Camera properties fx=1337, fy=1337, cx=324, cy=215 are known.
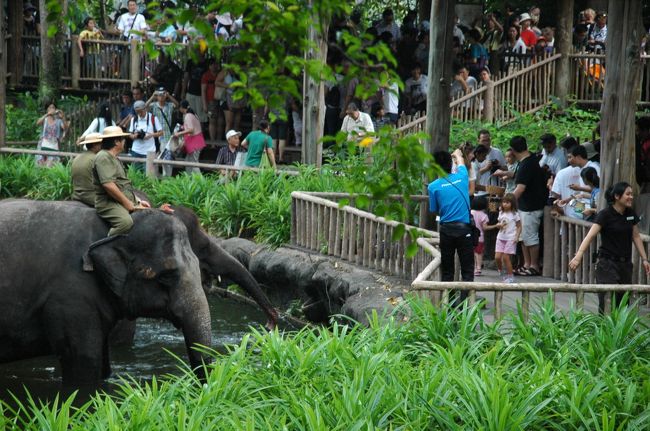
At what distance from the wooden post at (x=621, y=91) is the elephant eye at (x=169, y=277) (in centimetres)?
494

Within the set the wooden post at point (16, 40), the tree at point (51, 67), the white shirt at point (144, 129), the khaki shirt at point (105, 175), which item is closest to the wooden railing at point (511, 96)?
the white shirt at point (144, 129)

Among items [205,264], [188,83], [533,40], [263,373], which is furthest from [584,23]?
[263,373]

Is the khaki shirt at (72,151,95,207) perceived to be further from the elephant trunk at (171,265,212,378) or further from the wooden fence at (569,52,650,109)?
the wooden fence at (569,52,650,109)

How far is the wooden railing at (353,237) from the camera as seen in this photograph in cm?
1477

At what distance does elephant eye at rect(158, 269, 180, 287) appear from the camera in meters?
12.3

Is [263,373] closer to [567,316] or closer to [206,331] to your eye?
[206,331]

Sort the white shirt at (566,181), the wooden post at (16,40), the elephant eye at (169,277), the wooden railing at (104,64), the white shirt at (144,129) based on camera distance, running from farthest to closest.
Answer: the wooden post at (16,40) → the wooden railing at (104,64) → the white shirt at (144,129) → the white shirt at (566,181) → the elephant eye at (169,277)

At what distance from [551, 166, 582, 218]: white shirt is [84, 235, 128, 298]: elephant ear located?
18.8 feet

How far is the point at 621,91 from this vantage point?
1418cm

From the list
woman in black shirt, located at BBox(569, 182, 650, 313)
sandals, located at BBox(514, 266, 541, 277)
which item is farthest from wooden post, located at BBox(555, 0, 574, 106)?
woman in black shirt, located at BBox(569, 182, 650, 313)

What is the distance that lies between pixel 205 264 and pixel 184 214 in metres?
0.62

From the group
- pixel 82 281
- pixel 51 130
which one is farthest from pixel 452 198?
pixel 51 130

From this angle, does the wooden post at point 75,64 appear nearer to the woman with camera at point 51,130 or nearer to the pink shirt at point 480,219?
the woman with camera at point 51,130

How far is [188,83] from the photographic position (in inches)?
1024
